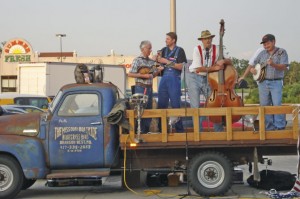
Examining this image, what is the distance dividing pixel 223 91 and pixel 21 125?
318cm

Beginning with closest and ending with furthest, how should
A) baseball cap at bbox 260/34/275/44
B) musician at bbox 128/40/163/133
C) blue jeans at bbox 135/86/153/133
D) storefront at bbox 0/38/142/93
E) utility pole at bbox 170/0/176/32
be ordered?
blue jeans at bbox 135/86/153/133 < baseball cap at bbox 260/34/275/44 < musician at bbox 128/40/163/133 < utility pole at bbox 170/0/176/32 < storefront at bbox 0/38/142/93

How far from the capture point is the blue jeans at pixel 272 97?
8.99 meters

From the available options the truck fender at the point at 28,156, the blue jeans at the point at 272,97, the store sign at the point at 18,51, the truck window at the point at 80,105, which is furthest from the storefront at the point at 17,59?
the truck fender at the point at 28,156

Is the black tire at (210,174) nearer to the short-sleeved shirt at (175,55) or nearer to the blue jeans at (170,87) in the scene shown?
the blue jeans at (170,87)

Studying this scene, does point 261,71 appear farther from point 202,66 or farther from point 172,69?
point 172,69

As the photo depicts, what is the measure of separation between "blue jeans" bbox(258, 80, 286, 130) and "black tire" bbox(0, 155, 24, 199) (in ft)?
13.0

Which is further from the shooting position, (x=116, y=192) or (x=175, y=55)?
(x=175, y=55)

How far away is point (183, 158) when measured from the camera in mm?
8781

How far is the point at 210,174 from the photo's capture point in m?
8.55

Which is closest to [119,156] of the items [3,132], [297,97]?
[3,132]

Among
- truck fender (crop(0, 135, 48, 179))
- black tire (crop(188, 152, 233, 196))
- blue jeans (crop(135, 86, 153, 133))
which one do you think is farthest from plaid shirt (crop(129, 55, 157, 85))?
truck fender (crop(0, 135, 48, 179))

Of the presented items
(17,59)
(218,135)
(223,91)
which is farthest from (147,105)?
(17,59)

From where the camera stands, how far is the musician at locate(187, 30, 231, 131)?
941cm

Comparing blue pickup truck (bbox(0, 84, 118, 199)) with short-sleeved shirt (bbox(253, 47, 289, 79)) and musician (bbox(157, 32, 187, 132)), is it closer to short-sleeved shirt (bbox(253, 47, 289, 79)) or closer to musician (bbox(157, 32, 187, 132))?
musician (bbox(157, 32, 187, 132))
